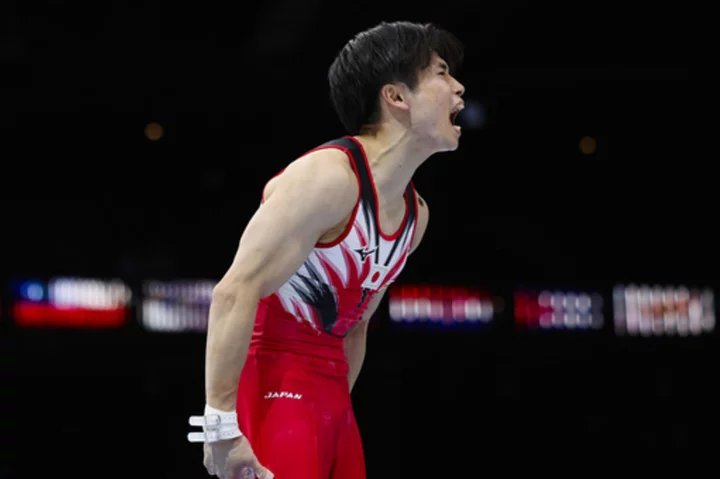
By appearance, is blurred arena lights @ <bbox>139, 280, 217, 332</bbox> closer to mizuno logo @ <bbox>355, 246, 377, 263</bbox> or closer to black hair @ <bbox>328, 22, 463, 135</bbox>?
black hair @ <bbox>328, 22, 463, 135</bbox>

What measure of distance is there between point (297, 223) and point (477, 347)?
8.65m

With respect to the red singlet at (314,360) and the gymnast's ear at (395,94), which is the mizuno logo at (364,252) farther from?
the gymnast's ear at (395,94)

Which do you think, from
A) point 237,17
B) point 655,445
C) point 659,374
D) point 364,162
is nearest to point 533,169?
point 659,374

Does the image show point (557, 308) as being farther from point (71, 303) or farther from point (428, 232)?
point (71, 303)

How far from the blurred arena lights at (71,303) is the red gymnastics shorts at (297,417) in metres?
8.02

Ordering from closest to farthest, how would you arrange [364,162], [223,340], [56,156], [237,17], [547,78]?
[223,340] → [364,162] → [237,17] → [547,78] → [56,156]

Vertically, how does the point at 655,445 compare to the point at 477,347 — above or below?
below

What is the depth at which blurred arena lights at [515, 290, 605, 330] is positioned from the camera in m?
11.1

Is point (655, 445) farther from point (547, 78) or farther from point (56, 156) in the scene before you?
point (56, 156)

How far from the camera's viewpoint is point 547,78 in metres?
10.8

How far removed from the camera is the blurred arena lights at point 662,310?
11.1 metres

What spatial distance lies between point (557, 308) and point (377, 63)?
849cm

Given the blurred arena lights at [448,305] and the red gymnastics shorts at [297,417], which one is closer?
the red gymnastics shorts at [297,417]

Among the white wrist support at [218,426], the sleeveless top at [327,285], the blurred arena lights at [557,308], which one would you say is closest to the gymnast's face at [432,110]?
the sleeveless top at [327,285]
